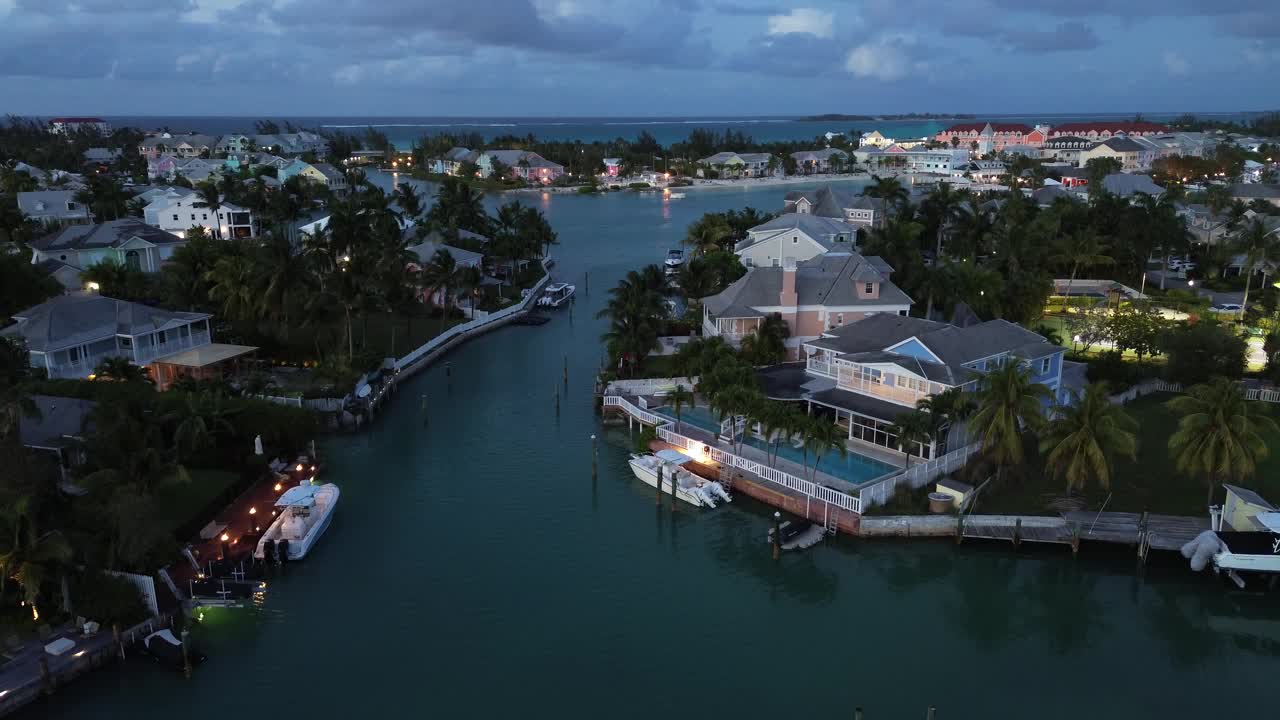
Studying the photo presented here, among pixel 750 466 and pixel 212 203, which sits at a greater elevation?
pixel 212 203

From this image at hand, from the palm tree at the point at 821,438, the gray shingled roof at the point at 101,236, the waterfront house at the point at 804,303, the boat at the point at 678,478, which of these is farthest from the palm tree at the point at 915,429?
the gray shingled roof at the point at 101,236

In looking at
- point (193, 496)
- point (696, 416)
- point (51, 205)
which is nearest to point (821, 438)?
point (696, 416)

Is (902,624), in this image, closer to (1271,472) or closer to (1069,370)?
(1271,472)

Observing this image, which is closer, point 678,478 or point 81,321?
point 678,478

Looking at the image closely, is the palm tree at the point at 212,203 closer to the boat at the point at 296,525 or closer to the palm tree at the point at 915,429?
the boat at the point at 296,525

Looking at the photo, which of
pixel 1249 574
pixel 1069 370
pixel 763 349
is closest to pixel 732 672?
pixel 1249 574

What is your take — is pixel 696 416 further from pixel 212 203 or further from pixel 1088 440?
pixel 212 203
